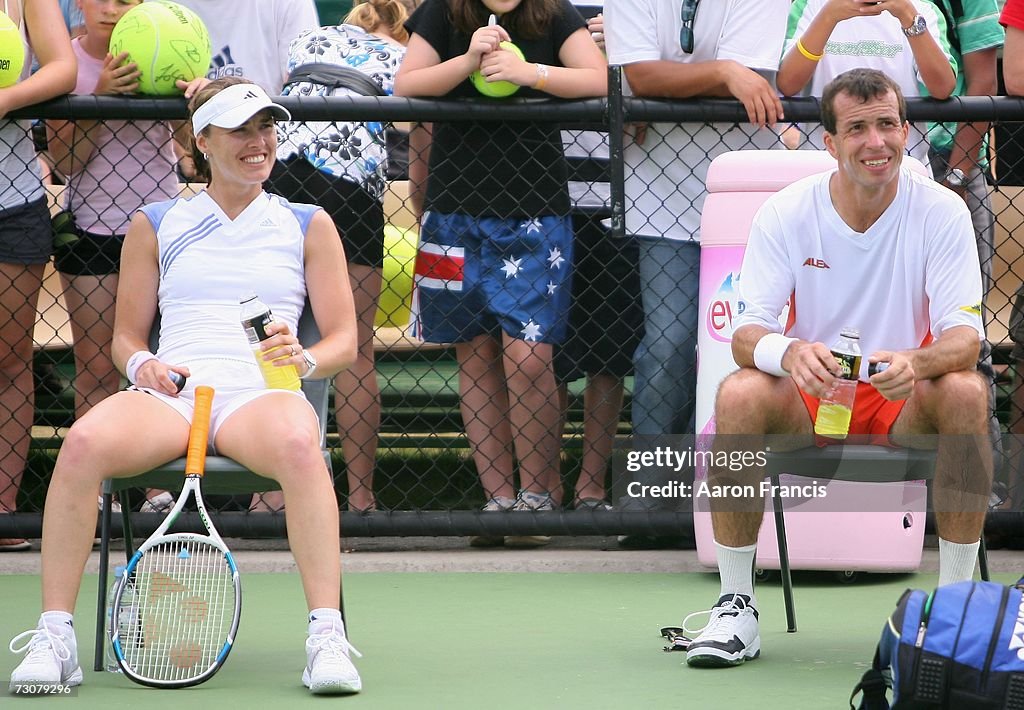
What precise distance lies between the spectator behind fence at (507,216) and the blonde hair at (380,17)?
42 centimetres

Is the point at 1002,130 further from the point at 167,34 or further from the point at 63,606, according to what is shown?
the point at 63,606

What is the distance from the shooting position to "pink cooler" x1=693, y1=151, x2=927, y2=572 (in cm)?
437

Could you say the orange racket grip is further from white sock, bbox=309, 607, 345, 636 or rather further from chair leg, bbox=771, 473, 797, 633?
chair leg, bbox=771, 473, 797, 633

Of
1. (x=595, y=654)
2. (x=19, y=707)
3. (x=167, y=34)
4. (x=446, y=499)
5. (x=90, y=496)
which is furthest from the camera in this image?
(x=446, y=499)

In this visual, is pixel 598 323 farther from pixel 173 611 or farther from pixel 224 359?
pixel 173 611

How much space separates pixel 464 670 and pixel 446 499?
2.43 m

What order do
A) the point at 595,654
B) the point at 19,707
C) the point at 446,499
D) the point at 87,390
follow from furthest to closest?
the point at 446,499, the point at 87,390, the point at 595,654, the point at 19,707

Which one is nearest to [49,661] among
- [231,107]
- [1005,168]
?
[231,107]

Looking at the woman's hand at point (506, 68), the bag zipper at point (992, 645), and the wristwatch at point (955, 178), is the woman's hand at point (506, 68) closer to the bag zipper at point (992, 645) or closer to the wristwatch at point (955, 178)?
the wristwatch at point (955, 178)

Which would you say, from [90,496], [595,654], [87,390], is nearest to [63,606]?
[90,496]

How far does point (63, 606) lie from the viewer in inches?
131

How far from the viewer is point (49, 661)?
3.23 meters

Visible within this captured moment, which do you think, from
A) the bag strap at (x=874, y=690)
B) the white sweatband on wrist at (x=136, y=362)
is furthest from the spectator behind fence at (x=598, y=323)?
the bag strap at (x=874, y=690)

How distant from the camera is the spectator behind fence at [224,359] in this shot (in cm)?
333
